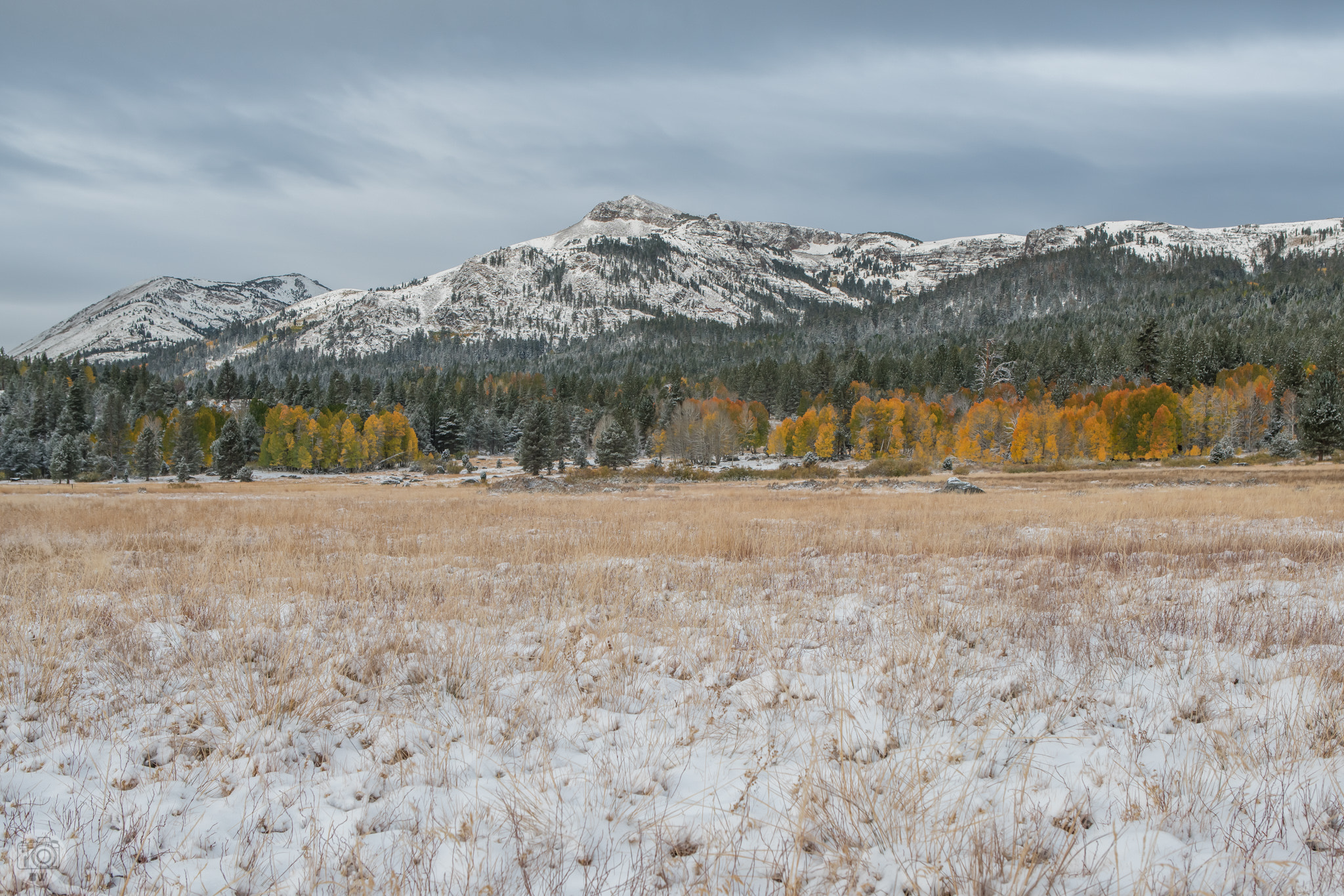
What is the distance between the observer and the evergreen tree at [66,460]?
72.1 meters

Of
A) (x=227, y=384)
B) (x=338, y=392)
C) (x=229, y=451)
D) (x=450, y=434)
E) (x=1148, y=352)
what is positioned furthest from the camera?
(x=227, y=384)

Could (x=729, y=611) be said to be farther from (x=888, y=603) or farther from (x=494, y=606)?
(x=494, y=606)

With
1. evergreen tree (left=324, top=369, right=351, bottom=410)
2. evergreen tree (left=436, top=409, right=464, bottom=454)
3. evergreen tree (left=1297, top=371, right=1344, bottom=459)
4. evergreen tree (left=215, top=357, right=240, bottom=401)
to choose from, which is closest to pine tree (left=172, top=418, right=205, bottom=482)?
evergreen tree (left=324, top=369, right=351, bottom=410)

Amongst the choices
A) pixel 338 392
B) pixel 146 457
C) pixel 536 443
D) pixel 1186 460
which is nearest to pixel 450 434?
pixel 338 392

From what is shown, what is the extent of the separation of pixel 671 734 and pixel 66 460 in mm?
99677

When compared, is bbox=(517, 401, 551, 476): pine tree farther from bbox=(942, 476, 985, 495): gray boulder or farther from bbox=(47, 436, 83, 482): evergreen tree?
bbox=(47, 436, 83, 482): evergreen tree

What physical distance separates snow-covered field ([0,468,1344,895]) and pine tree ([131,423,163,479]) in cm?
8984

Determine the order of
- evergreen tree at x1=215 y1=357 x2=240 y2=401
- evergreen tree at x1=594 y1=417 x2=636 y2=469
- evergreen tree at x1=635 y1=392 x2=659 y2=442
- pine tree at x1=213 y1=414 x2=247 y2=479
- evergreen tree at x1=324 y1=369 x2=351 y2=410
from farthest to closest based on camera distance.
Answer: evergreen tree at x1=215 y1=357 x2=240 y2=401 → evergreen tree at x1=324 y1=369 x2=351 y2=410 → evergreen tree at x1=635 y1=392 x2=659 y2=442 → evergreen tree at x1=594 y1=417 x2=636 y2=469 → pine tree at x1=213 y1=414 x2=247 y2=479

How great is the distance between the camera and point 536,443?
76750 millimetres

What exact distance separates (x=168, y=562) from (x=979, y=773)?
13.1 m

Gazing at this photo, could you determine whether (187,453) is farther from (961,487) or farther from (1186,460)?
(1186,460)

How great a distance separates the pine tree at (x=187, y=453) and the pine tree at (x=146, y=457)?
2.27 m

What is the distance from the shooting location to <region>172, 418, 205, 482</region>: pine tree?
83.0 m

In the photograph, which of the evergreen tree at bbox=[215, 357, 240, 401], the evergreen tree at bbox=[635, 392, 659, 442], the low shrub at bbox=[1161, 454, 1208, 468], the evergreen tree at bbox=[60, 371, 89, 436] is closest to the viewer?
the low shrub at bbox=[1161, 454, 1208, 468]
